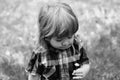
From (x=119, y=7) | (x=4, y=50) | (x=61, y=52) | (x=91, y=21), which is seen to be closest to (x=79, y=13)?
(x=91, y=21)

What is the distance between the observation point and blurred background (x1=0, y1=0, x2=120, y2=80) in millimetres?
4875

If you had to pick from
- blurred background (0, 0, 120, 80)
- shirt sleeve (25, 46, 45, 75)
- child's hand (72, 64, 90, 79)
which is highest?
shirt sleeve (25, 46, 45, 75)

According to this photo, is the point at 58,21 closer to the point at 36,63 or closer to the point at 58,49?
the point at 58,49

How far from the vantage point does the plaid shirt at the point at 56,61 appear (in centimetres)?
344

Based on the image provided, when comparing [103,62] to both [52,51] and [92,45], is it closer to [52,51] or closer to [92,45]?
[92,45]

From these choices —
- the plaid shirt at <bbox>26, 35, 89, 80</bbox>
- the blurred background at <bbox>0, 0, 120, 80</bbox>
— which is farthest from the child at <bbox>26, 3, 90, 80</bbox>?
the blurred background at <bbox>0, 0, 120, 80</bbox>

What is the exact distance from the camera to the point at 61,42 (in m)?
3.16

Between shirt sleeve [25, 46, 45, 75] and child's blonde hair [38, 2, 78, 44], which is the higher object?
child's blonde hair [38, 2, 78, 44]

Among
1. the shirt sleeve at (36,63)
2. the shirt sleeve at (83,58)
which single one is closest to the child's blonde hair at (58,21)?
the shirt sleeve at (36,63)

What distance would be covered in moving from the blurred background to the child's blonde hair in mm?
1749

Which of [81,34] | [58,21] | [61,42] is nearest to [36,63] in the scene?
[61,42]

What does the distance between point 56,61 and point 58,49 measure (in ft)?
0.51

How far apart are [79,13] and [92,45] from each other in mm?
1042

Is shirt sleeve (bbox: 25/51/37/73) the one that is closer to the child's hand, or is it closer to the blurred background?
the child's hand
